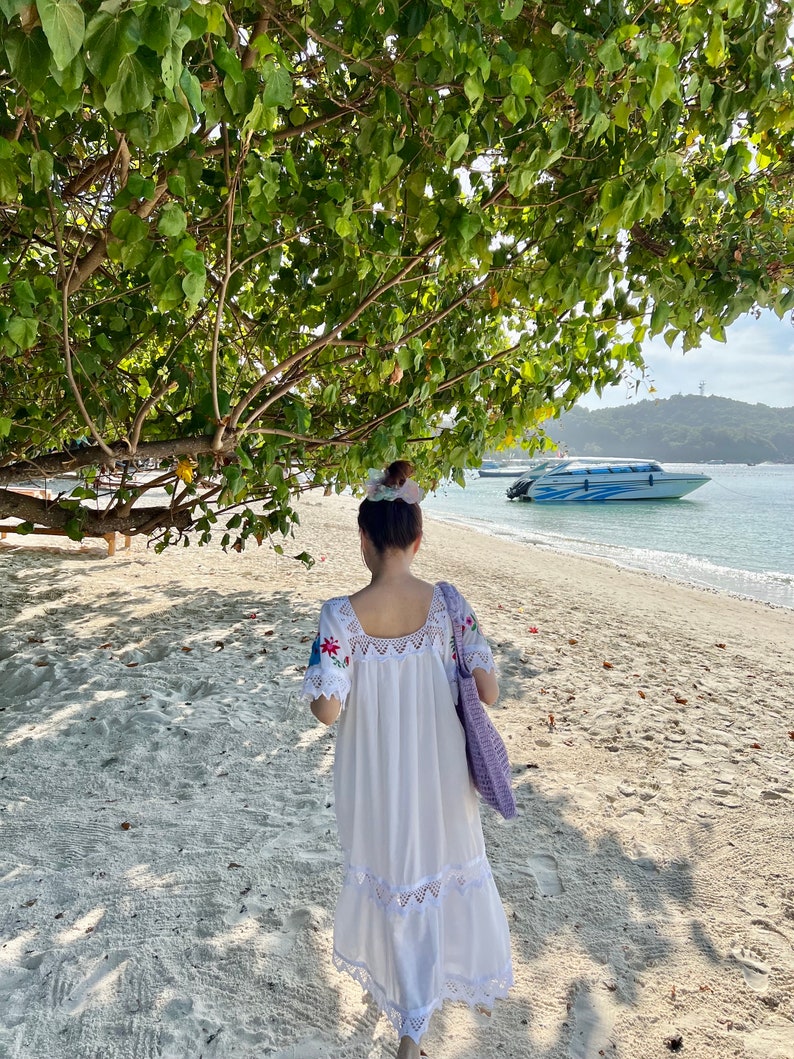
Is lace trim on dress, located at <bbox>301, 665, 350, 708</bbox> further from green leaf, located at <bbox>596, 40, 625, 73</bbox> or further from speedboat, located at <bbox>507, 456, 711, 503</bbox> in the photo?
speedboat, located at <bbox>507, 456, 711, 503</bbox>

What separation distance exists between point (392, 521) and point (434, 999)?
1.69 metres

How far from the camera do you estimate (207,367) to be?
4.75m

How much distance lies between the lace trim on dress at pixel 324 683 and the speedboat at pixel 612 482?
46.3 meters

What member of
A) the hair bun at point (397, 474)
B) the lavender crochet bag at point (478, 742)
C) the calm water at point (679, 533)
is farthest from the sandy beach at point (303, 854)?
the calm water at point (679, 533)

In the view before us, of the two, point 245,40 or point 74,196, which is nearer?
point 245,40

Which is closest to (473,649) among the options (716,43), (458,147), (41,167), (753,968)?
(458,147)

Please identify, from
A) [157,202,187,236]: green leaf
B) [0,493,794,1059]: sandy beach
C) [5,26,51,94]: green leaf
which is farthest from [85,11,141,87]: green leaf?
[0,493,794,1059]: sandy beach

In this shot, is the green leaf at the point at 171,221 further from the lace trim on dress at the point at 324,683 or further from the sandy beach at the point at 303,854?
the sandy beach at the point at 303,854

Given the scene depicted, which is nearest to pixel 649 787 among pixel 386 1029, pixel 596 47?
pixel 386 1029

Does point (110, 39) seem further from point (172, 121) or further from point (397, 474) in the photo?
point (397, 474)

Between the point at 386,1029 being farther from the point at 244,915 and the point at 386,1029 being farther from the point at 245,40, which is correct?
the point at 245,40

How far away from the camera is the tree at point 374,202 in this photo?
6.96 ft

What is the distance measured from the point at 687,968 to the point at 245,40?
443 centimetres

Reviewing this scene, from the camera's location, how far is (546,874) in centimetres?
343
